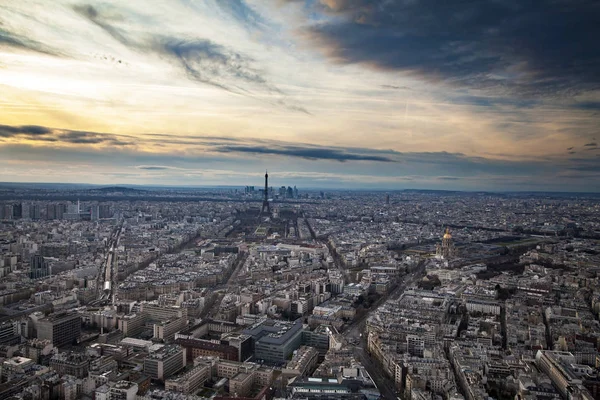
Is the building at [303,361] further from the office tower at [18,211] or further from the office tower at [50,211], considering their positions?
the office tower at [50,211]

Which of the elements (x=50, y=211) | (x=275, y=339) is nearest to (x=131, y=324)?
(x=275, y=339)

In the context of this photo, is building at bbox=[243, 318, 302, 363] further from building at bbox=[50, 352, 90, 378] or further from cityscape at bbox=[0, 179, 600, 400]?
Answer: building at bbox=[50, 352, 90, 378]

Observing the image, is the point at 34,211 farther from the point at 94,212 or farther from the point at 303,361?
the point at 303,361

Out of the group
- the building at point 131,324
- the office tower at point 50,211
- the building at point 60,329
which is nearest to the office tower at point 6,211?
the office tower at point 50,211

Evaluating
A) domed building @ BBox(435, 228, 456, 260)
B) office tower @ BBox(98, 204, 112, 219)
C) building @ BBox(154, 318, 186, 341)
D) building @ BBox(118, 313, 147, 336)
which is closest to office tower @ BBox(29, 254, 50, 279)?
building @ BBox(118, 313, 147, 336)

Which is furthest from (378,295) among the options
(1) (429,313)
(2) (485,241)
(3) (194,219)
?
(3) (194,219)
